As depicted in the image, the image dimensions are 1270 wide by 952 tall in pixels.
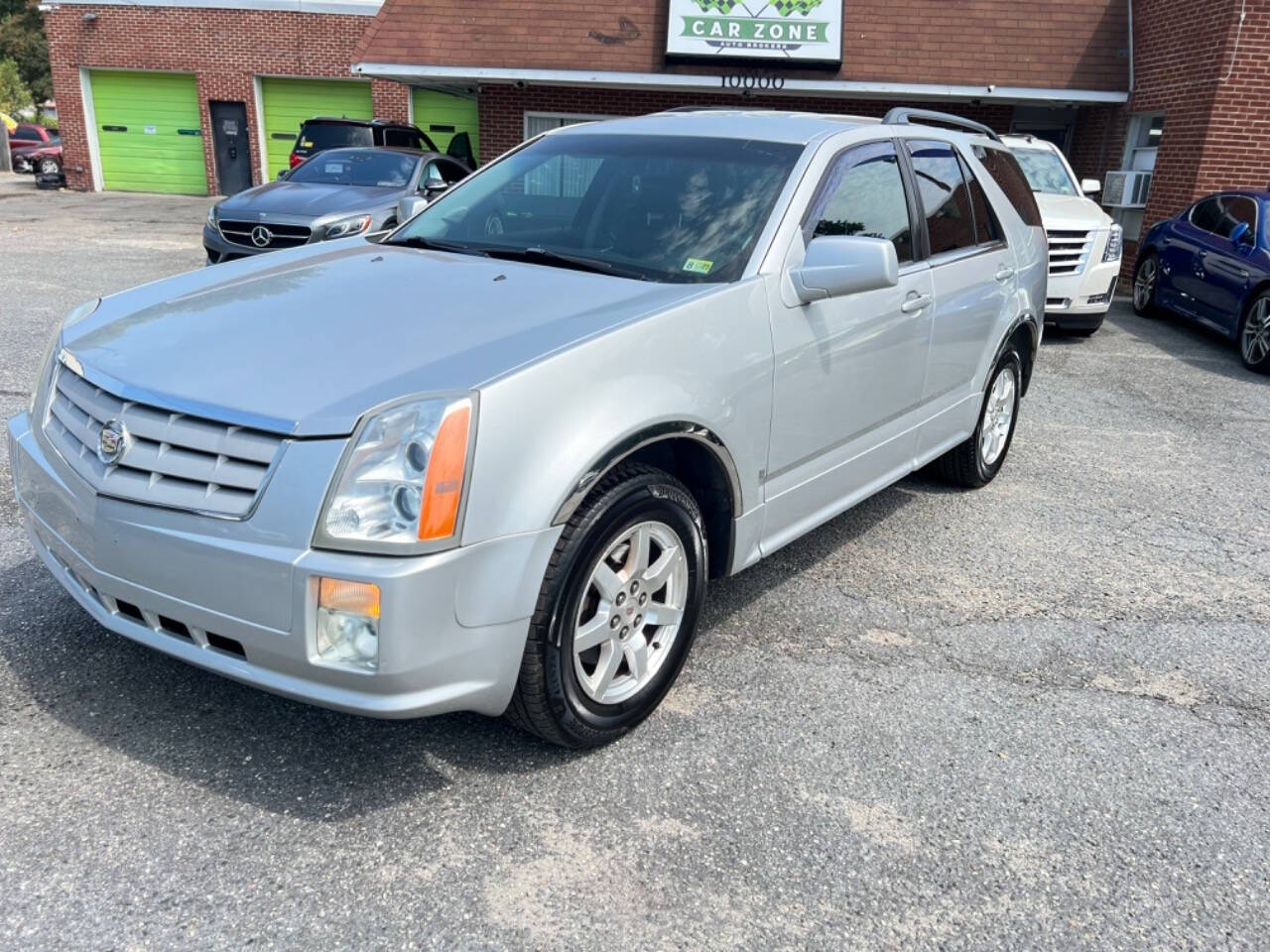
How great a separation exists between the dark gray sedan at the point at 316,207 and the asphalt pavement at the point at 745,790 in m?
5.89

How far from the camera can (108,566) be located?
8.75 feet

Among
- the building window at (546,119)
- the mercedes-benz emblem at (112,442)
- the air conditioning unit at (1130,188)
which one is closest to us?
the mercedes-benz emblem at (112,442)

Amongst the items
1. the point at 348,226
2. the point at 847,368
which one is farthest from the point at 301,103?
the point at 847,368

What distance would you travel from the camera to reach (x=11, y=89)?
151ft

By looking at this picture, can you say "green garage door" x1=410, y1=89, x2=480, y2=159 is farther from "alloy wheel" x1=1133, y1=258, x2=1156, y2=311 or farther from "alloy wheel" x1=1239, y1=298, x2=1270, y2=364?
"alloy wheel" x1=1239, y1=298, x2=1270, y2=364

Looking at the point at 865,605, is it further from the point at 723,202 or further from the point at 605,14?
the point at 605,14

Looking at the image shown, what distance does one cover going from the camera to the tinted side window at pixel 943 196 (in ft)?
14.8

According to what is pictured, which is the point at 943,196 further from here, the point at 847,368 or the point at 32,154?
the point at 32,154

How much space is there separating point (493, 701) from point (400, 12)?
1509 centimetres

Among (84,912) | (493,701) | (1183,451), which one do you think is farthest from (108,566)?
(1183,451)

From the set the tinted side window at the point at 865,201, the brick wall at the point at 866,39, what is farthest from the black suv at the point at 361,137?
the tinted side window at the point at 865,201

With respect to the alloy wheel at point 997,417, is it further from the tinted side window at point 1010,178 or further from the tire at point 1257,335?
the tire at point 1257,335

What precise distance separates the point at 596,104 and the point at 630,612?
15283mm

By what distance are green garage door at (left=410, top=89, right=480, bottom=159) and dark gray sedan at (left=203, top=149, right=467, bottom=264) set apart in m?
11.1
